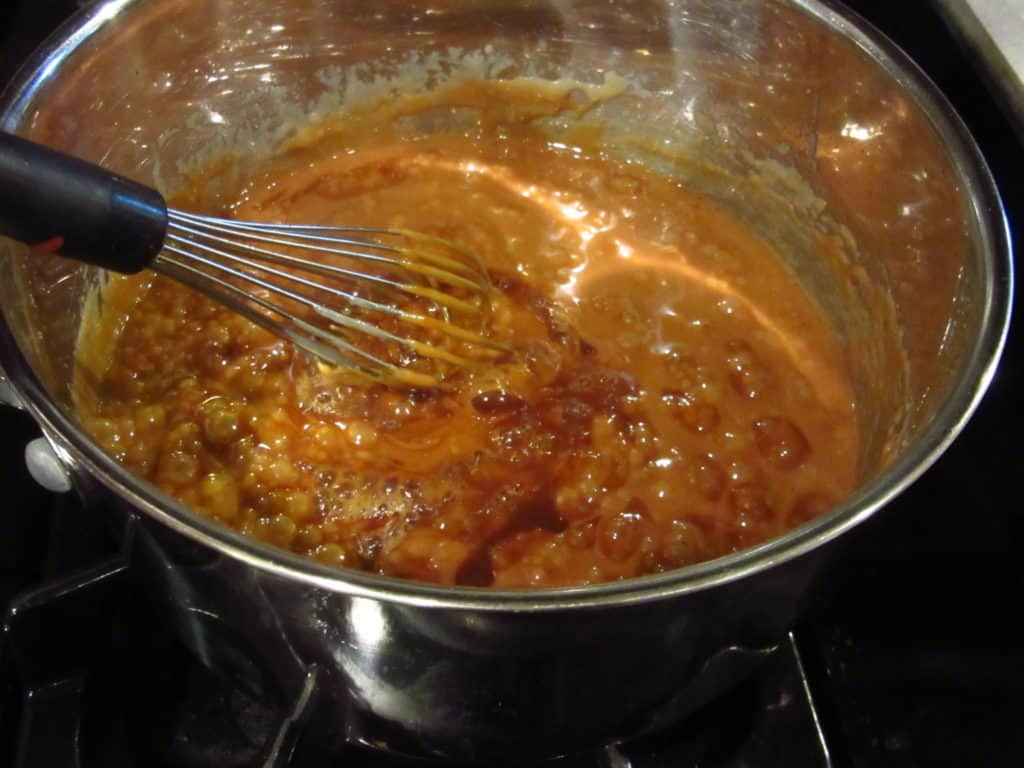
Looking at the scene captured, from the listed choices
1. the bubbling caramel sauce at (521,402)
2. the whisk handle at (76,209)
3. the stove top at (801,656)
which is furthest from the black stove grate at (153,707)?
the whisk handle at (76,209)

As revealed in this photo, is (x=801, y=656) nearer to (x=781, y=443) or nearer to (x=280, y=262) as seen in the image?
(x=781, y=443)

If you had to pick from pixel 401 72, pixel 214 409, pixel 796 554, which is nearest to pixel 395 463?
pixel 214 409

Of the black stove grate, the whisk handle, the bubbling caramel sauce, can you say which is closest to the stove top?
the black stove grate

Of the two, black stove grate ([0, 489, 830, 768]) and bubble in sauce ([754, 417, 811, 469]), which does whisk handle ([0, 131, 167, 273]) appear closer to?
black stove grate ([0, 489, 830, 768])

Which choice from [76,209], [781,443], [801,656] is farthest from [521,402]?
[76,209]

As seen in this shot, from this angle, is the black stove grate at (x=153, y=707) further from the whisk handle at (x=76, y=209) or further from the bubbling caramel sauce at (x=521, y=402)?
the whisk handle at (x=76, y=209)

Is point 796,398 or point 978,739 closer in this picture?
point 978,739

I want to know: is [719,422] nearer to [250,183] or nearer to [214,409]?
[214,409]
